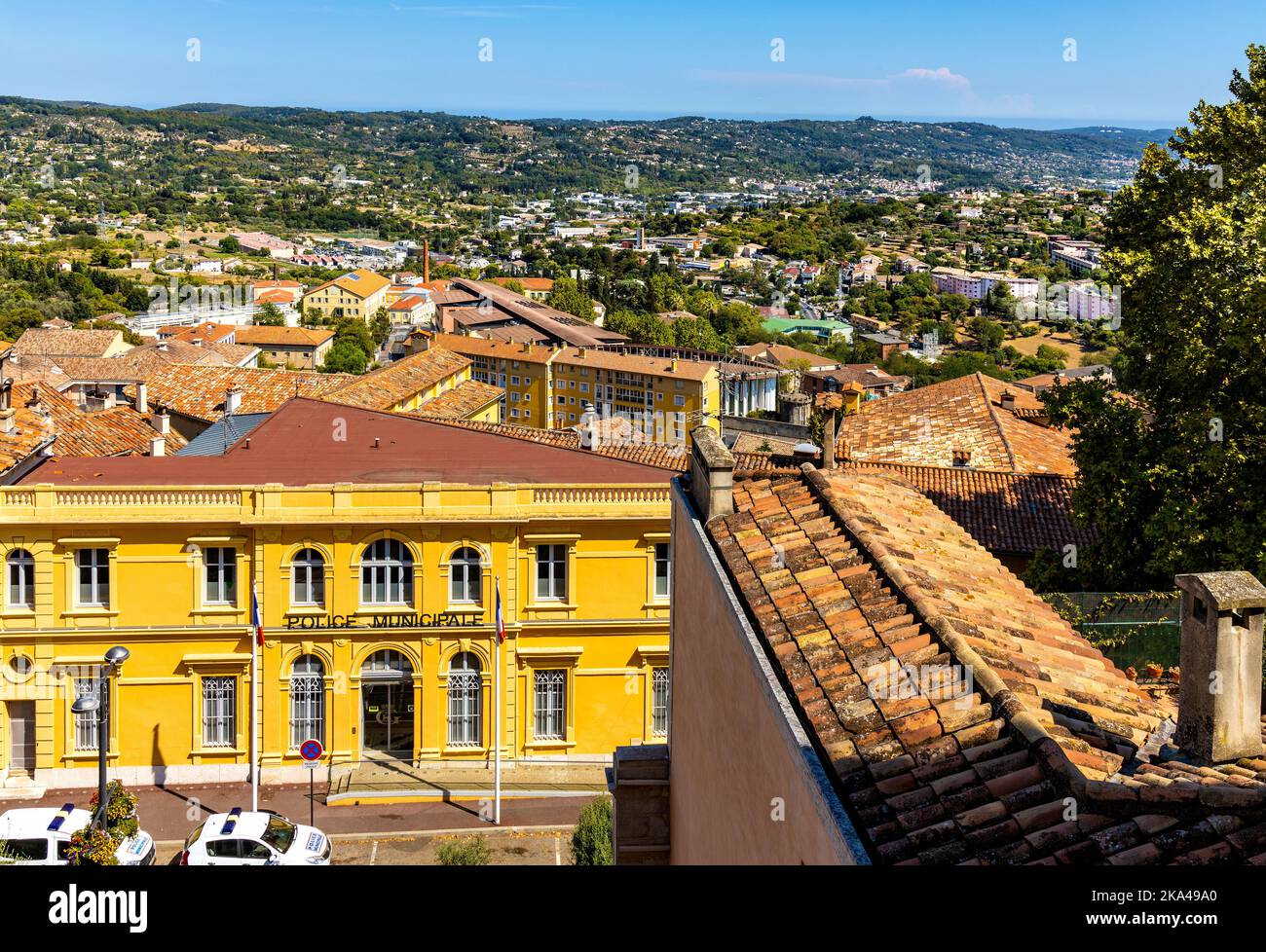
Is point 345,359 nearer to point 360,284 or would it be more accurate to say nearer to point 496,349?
point 496,349

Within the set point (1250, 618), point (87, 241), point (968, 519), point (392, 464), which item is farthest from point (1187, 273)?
point (87, 241)

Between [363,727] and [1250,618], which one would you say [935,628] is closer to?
[1250,618]

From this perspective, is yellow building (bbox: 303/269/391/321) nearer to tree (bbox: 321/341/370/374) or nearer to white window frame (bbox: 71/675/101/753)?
tree (bbox: 321/341/370/374)

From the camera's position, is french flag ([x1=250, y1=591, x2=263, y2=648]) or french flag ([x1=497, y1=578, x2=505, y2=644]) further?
french flag ([x1=497, y1=578, x2=505, y2=644])

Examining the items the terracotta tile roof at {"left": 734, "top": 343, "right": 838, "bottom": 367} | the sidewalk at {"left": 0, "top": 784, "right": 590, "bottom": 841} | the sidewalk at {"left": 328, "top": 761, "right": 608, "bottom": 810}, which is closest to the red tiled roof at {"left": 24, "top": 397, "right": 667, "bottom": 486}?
the sidewalk at {"left": 328, "top": 761, "right": 608, "bottom": 810}

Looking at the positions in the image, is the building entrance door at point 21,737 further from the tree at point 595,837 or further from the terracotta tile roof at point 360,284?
the terracotta tile roof at point 360,284

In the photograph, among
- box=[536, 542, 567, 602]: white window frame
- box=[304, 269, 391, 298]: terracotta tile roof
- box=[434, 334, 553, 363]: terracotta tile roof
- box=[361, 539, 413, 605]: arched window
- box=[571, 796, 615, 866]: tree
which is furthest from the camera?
box=[304, 269, 391, 298]: terracotta tile roof
